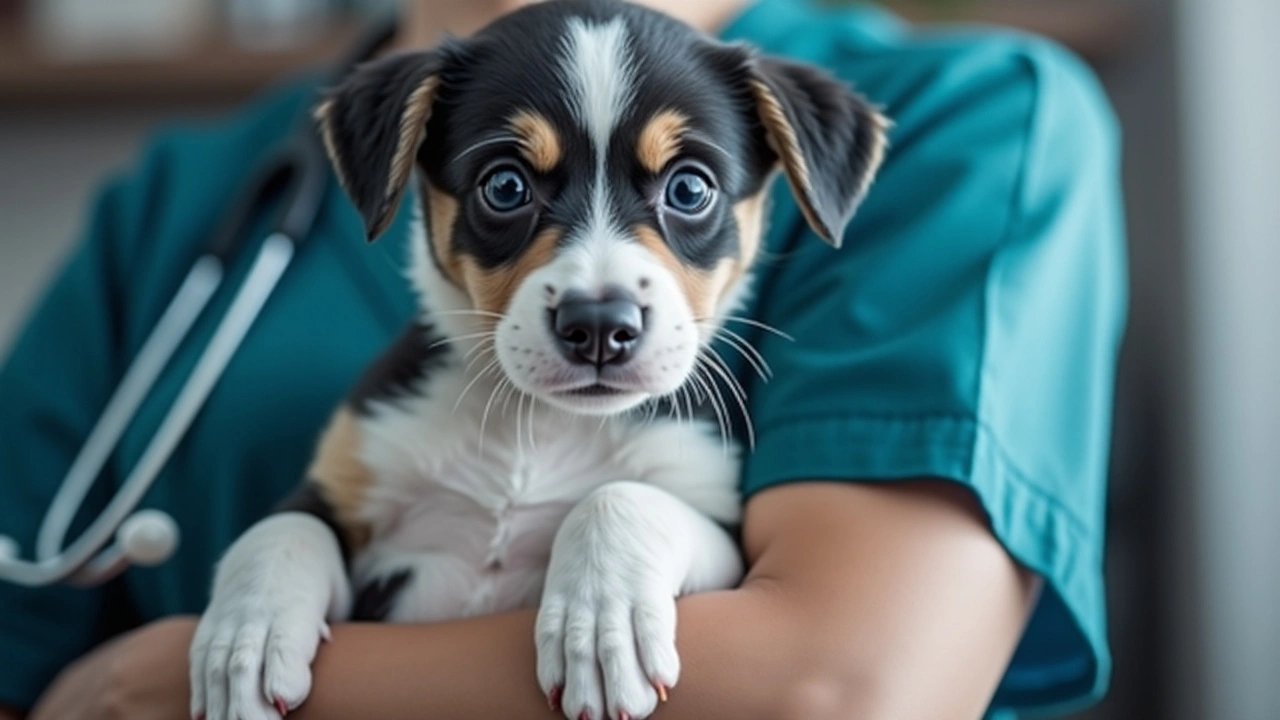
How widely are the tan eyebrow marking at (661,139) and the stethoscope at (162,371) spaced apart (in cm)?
64

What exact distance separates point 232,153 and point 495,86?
33.9 inches

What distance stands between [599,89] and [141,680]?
0.75 metres

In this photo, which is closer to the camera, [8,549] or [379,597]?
[379,597]

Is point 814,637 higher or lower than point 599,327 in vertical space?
lower

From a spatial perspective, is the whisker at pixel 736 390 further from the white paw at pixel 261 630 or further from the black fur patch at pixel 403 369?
the white paw at pixel 261 630

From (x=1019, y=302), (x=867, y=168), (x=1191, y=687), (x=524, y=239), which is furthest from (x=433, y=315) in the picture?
(x=1191, y=687)

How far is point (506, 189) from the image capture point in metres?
1.37

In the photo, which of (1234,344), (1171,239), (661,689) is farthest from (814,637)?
(1171,239)

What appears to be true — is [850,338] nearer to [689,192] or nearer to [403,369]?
[689,192]

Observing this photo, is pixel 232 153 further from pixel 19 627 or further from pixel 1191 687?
pixel 1191 687

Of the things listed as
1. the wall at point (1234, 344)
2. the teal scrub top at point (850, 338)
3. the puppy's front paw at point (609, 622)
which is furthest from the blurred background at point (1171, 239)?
the puppy's front paw at point (609, 622)

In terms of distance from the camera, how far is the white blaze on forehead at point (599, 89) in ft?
4.36

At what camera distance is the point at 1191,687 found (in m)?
3.06

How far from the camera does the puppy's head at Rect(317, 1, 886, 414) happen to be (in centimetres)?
126
